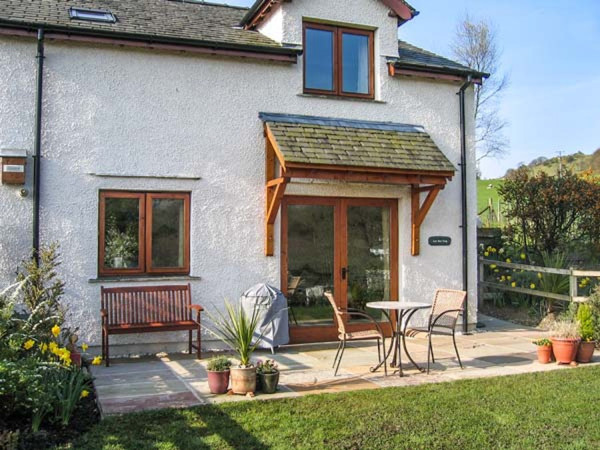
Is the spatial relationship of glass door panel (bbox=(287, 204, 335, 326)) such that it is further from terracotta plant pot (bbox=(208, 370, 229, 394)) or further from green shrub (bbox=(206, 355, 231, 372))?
terracotta plant pot (bbox=(208, 370, 229, 394))

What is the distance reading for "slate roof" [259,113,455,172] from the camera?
951 centimetres

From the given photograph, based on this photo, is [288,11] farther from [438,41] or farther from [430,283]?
[438,41]

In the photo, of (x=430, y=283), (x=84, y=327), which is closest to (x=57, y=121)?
(x=84, y=327)

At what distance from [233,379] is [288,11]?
678cm

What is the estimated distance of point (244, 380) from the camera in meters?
6.73

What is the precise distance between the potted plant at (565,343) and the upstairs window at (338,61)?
5.33m

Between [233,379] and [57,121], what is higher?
[57,121]

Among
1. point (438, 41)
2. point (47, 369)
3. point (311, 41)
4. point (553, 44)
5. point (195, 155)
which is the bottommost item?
point (47, 369)

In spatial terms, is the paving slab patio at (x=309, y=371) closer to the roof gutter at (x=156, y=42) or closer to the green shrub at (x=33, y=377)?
the green shrub at (x=33, y=377)

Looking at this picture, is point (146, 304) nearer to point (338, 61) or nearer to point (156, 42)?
point (156, 42)

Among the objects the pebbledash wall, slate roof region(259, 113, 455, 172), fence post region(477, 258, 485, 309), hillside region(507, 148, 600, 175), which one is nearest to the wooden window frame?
the pebbledash wall

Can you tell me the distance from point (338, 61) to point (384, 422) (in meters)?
7.14

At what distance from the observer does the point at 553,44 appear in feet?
47.6

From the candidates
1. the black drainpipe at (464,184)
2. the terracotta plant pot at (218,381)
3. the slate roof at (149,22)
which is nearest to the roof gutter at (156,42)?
the slate roof at (149,22)
